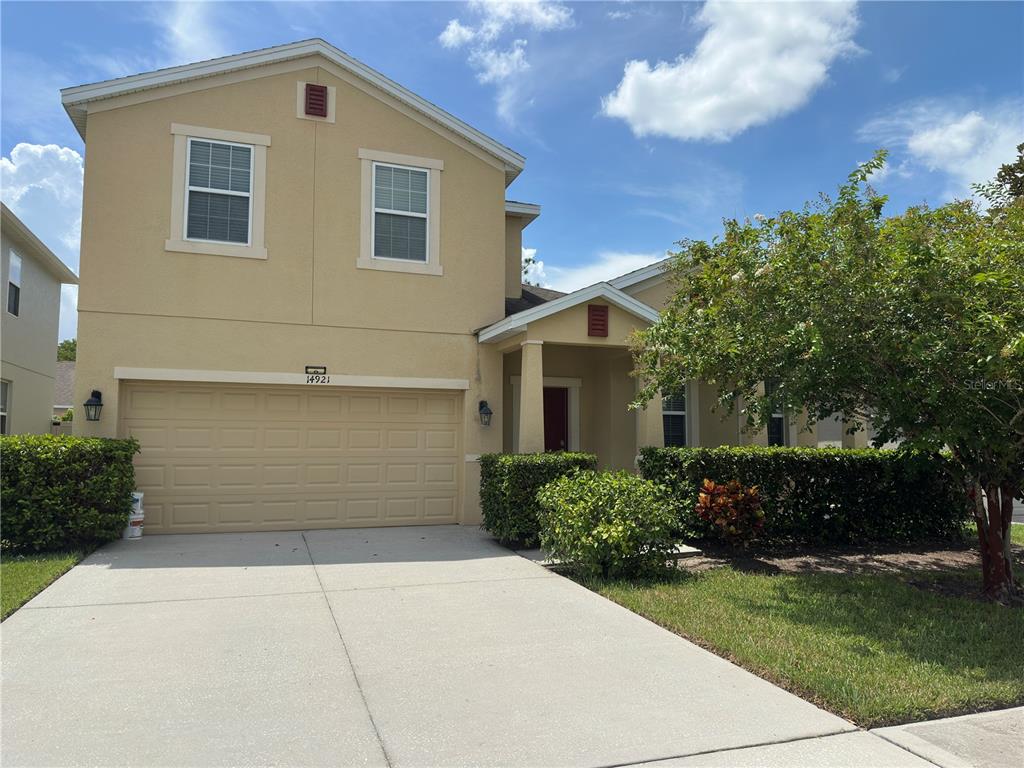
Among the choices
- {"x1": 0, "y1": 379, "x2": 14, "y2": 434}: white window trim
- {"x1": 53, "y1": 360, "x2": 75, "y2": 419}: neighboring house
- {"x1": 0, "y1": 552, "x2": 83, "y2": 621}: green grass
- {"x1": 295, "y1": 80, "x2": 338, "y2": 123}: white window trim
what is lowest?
{"x1": 0, "y1": 552, "x2": 83, "y2": 621}: green grass

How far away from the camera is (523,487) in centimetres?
943

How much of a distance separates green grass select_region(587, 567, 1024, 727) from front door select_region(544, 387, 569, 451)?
205 inches

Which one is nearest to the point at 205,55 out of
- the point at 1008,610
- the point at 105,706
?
the point at 105,706

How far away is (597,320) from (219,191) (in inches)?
230

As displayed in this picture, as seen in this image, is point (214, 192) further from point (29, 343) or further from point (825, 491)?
point (825, 491)

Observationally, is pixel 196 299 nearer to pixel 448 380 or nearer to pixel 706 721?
pixel 448 380

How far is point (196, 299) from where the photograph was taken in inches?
403

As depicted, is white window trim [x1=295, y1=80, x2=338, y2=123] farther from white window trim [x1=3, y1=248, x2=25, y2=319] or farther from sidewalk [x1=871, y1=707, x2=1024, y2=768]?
sidewalk [x1=871, y1=707, x2=1024, y2=768]

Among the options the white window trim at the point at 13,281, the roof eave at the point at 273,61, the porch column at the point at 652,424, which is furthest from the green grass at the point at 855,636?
the white window trim at the point at 13,281

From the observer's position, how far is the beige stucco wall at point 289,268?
32.7 ft

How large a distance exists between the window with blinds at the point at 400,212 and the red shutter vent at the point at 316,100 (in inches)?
44.0

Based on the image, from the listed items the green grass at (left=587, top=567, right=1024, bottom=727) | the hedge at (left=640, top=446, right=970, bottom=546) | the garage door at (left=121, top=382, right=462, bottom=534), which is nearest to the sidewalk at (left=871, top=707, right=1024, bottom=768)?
the green grass at (left=587, top=567, right=1024, bottom=727)

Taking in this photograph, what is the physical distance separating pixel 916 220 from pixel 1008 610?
3724 mm

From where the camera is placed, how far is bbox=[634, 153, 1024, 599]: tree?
5789 millimetres
